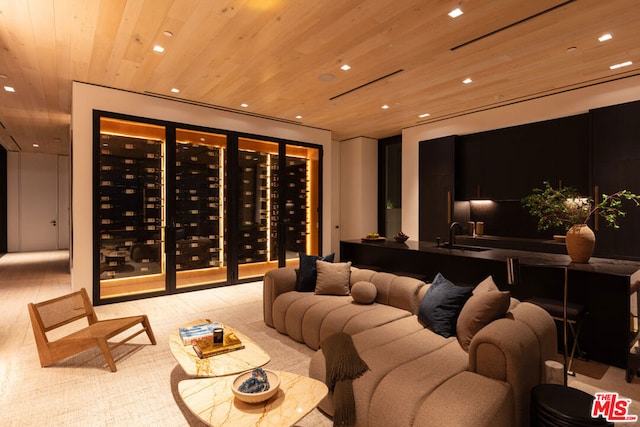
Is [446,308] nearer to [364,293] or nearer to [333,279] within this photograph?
[364,293]

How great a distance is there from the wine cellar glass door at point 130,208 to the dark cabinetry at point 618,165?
620 centimetres

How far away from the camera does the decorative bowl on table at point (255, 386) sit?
172 centimetres

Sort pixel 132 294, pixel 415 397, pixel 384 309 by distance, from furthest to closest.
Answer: pixel 132 294 < pixel 384 309 < pixel 415 397

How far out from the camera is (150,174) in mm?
5336

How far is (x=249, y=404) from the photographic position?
1.76 meters

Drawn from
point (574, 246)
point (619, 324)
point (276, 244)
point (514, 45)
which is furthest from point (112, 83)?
point (619, 324)

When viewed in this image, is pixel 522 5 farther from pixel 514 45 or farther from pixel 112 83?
pixel 112 83

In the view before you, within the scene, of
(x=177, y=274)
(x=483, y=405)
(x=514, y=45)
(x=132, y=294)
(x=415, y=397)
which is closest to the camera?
(x=483, y=405)

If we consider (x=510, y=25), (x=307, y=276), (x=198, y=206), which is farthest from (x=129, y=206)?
(x=510, y=25)

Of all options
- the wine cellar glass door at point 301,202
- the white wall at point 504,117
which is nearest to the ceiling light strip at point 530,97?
the white wall at point 504,117

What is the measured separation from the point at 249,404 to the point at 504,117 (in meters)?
5.78

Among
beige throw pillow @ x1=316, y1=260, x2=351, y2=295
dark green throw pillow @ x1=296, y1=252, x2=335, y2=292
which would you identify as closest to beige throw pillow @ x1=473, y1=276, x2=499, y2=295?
beige throw pillow @ x1=316, y1=260, x2=351, y2=295

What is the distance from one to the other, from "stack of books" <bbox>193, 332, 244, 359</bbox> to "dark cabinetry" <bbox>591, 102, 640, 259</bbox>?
4759 mm

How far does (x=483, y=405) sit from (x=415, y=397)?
32 cm
